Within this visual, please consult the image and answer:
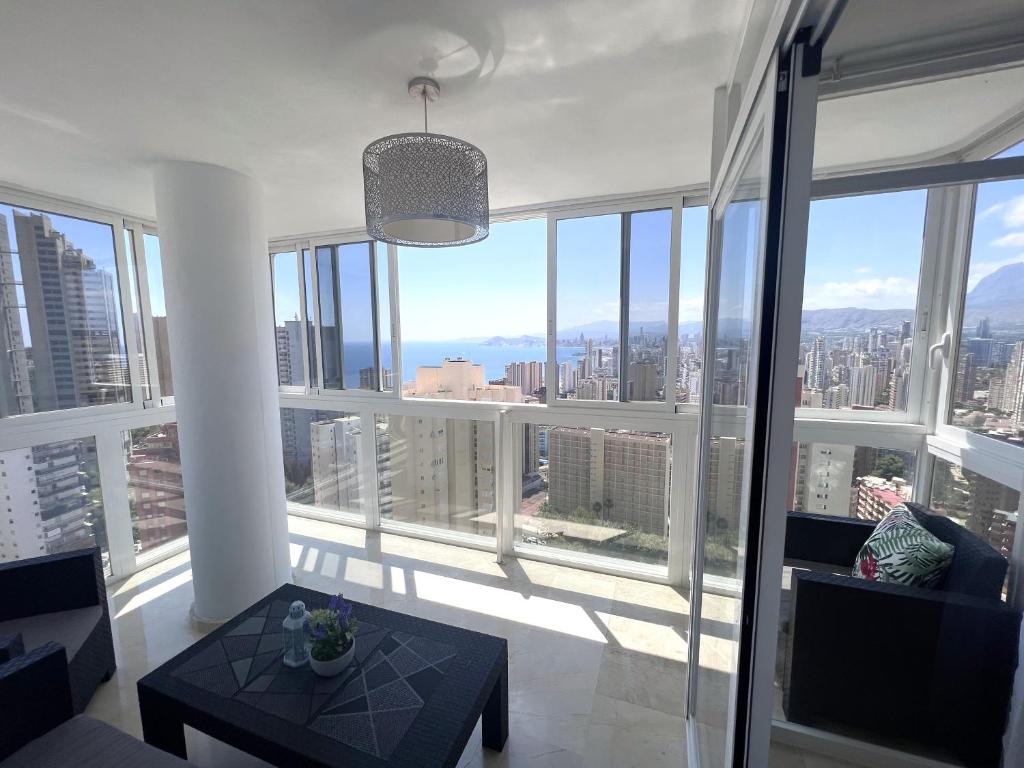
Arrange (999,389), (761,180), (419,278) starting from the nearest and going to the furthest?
(761,180)
(999,389)
(419,278)

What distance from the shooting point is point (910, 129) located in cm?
188

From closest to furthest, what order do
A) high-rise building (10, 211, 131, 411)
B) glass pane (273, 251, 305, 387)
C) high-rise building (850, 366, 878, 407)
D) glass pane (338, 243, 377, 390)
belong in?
high-rise building (850, 366, 878, 407)
high-rise building (10, 211, 131, 411)
glass pane (338, 243, 377, 390)
glass pane (273, 251, 305, 387)

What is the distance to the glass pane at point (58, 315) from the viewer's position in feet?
8.96

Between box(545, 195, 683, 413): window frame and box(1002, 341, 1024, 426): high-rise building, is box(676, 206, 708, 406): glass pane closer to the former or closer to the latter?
box(545, 195, 683, 413): window frame

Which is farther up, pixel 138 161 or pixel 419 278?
pixel 138 161

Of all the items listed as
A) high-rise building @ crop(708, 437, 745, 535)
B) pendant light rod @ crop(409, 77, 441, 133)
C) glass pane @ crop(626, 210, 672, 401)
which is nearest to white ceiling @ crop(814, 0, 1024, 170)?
high-rise building @ crop(708, 437, 745, 535)

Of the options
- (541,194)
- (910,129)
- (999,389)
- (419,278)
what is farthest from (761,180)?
(419,278)

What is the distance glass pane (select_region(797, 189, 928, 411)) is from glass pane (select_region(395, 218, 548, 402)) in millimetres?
1603

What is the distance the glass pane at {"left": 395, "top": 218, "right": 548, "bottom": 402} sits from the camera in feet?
10.9

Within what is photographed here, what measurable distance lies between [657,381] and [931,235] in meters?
1.55

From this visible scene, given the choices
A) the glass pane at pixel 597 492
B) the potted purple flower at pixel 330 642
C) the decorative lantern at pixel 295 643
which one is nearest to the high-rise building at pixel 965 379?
the glass pane at pixel 597 492

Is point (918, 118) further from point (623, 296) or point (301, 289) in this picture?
point (301, 289)

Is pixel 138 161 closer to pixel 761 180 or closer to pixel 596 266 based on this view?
pixel 596 266

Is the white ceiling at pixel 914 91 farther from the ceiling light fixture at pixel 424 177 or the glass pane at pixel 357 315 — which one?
the glass pane at pixel 357 315
